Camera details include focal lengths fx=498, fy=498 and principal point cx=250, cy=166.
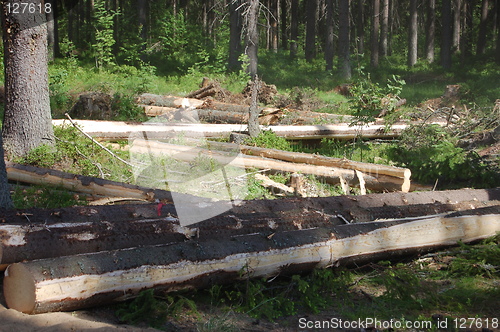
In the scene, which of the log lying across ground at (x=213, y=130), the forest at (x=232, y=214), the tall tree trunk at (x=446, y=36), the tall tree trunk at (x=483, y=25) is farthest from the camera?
the tall tree trunk at (x=483, y=25)

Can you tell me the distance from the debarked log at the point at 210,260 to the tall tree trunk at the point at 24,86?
17.5 ft

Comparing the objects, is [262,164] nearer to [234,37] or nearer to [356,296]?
[356,296]

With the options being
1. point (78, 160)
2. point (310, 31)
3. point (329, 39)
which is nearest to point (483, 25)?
point (329, 39)

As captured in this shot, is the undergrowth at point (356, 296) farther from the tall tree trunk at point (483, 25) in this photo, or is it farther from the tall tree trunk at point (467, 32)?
the tall tree trunk at point (467, 32)

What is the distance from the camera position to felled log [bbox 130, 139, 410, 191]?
8.52 meters

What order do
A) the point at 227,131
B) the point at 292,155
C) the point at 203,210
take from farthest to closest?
1. the point at 227,131
2. the point at 292,155
3. the point at 203,210

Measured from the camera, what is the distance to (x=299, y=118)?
45.3ft

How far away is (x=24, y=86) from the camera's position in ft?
27.4

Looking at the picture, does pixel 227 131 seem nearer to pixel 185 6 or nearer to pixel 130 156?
pixel 130 156

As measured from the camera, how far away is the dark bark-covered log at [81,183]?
657 centimetres

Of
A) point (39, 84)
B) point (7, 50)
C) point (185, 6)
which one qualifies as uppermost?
point (185, 6)

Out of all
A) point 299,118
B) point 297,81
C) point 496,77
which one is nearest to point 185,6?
point 297,81

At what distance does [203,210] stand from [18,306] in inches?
79.1

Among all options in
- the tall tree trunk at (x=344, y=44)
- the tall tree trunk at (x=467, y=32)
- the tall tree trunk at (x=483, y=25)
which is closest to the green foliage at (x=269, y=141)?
the tall tree trunk at (x=344, y=44)
